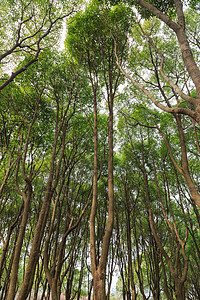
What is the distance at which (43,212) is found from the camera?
610 centimetres

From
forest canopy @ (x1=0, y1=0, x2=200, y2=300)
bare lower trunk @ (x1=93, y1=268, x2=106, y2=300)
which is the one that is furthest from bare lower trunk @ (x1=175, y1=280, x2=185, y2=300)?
bare lower trunk @ (x1=93, y1=268, x2=106, y2=300)

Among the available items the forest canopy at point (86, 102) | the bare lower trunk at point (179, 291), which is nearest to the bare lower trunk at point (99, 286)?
the forest canopy at point (86, 102)

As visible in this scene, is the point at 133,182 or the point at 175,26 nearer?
the point at 175,26

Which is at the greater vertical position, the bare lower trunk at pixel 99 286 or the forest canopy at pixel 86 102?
the forest canopy at pixel 86 102

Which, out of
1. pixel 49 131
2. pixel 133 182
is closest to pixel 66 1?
pixel 49 131

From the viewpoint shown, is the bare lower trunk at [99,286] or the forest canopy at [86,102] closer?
the bare lower trunk at [99,286]

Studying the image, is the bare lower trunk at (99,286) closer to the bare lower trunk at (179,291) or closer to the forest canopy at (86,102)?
the forest canopy at (86,102)

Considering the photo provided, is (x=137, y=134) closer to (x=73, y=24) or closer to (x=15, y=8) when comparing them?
(x=73, y=24)

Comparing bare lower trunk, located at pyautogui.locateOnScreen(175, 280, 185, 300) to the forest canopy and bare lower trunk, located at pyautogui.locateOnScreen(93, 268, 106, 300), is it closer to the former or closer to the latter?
the forest canopy

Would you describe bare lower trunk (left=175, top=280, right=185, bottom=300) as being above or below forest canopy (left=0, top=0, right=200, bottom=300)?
below

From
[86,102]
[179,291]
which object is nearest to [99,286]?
[179,291]

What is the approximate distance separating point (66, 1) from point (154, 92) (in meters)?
5.29

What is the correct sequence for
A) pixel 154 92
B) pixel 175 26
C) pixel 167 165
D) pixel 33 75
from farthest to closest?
pixel 167 165, pixel 154 92, pixel 33 75, pixel 175 26

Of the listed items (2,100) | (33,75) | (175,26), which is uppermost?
(33,75)
